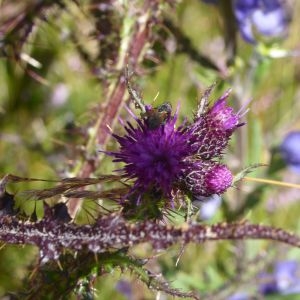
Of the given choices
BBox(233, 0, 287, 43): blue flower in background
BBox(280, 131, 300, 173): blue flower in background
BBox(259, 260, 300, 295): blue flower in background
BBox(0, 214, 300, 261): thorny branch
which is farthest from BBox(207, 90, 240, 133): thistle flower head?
BBox(259, 260, 300, 295): blue flower in background

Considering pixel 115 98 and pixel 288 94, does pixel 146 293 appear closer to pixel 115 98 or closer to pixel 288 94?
pixel 115 98

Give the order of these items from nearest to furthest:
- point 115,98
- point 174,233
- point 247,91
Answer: point 174,233
point 115,98
point 247,91

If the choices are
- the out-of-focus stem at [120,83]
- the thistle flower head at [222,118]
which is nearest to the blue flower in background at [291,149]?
the out-of-focus stem at [120,83]

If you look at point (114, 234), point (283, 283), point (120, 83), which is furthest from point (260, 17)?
point (114, 234)

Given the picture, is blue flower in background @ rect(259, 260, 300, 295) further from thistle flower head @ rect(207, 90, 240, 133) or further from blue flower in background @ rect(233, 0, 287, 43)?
thistle flower head @ rect(207, 90, 240, 133)

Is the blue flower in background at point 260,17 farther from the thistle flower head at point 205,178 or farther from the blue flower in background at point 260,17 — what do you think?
the thistle flower head at point 205,178

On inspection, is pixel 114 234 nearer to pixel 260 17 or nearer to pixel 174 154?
pixel 174 154

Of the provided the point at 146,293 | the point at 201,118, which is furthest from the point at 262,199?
the point at 201,118
